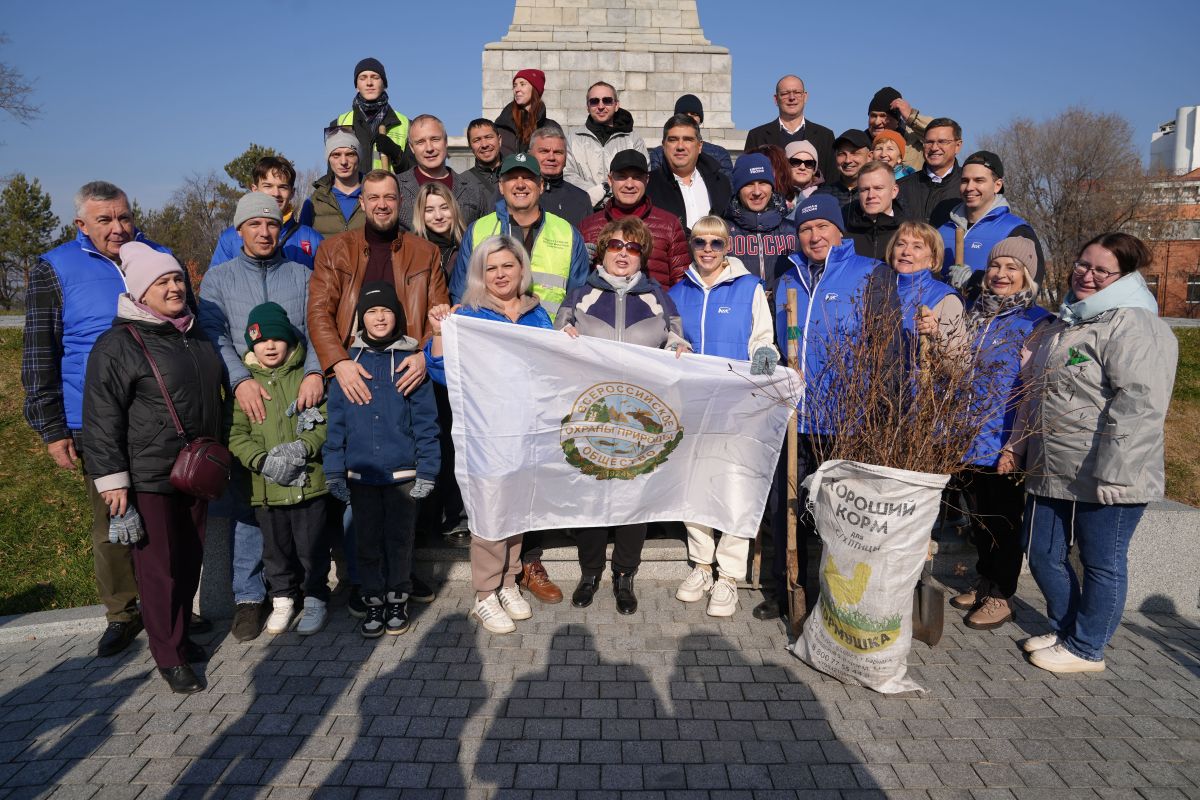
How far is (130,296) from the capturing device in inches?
159

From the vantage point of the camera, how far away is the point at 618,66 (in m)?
12.5

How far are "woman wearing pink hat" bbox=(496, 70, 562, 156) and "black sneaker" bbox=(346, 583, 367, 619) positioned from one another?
436 centimetres

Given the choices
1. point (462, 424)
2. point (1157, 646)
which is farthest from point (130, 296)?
point (1157, 646)

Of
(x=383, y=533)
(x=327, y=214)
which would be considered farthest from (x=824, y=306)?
(x=327, y=214)

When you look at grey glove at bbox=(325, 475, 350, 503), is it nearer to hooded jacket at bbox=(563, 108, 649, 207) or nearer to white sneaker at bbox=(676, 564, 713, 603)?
A: white sneaker at bbox=(676, 564, 713, 603)

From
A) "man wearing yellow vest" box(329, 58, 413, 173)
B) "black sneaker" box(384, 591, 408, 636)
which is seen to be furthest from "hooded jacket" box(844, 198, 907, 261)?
"man wearing yellow vest" box(329, 58, 413, 173)

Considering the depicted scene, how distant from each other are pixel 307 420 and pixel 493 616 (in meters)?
1.62

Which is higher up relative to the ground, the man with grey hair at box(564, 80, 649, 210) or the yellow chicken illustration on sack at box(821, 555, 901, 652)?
the man with grey hair at box(564, 80, 649, 210)

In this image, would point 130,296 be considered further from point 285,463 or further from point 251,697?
point 251,697

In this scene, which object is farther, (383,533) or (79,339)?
(383,533)

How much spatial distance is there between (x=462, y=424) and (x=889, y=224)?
3242mm

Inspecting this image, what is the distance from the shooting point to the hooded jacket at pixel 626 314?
179 inches

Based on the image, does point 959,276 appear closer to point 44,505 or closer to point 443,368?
point 443,368

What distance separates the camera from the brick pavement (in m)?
3.29
